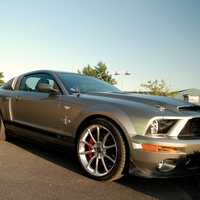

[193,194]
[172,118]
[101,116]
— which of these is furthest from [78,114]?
[193,194]

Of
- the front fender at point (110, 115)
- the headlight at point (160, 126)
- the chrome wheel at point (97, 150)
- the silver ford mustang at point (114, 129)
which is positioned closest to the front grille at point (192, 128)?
the silver ford mustang at point (114, 129)

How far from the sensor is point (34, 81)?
3.83m

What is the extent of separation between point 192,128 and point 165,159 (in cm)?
48

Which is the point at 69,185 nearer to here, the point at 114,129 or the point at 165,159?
the point at 114,129

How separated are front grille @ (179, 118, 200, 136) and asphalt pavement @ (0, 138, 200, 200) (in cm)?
61

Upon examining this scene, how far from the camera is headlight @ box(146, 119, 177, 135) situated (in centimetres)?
220

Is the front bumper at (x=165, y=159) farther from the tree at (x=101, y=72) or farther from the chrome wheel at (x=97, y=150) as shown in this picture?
the tree at (x=101, y=72)

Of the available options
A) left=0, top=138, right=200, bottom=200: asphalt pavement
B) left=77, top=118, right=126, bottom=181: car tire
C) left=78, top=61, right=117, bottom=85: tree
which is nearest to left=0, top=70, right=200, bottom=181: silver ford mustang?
left=77, top=118, right=126, bottom=181: car tire

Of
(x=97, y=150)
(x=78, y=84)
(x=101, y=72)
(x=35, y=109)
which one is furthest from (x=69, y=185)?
(x=101, y=72)

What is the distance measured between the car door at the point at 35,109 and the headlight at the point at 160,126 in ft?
4.62

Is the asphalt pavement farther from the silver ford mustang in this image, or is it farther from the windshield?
the windshield

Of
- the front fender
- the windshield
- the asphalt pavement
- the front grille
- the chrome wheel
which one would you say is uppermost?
the windshield

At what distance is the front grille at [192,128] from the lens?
225 centimetres

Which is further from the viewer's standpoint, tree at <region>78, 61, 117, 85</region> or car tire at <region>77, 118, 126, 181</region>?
tree at <region>78, 61, 117, 85</region>
